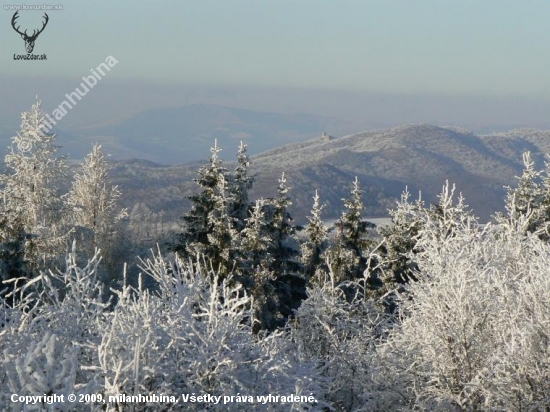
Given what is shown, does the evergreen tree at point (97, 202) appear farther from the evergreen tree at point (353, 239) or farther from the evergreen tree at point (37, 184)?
the evergreen tree at point (353, 239)

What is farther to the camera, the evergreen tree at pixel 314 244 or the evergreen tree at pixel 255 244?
the evergreen tree at pixel 314 244

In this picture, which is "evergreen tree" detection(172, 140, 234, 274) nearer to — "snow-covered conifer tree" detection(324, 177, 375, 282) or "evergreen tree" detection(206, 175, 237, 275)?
"evergreen tree" detection(206, 175, 237, 275)

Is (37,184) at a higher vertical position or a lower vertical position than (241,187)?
lower

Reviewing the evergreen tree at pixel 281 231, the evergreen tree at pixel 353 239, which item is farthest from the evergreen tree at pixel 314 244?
the evergreen tree at pixel 281 231

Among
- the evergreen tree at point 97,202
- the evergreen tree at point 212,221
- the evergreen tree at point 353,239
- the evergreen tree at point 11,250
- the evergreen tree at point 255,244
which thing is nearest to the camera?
the evergreen tree at point 11,250

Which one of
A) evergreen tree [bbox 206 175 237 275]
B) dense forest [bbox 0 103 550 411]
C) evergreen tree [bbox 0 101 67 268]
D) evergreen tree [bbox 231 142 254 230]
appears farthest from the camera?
evergreen tree [bbox 0 101 67 268]

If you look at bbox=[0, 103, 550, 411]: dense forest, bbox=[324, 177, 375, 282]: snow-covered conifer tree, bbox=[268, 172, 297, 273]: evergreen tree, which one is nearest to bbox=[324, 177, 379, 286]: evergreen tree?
bbox=[324, 177, 375, 282]: snow-covered conifer tree

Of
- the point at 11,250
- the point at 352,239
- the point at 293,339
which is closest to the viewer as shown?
the point at 293,339

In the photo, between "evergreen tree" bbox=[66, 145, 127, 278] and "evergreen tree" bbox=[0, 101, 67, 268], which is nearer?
"evergreen tree" bbox=[0, 101, 67, 268]

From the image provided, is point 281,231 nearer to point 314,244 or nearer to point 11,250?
point 314,244

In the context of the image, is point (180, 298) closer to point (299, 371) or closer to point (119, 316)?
point (119, 316)

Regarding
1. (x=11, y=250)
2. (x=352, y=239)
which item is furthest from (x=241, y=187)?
(x=11, y=250)

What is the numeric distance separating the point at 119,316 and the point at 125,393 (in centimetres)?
133

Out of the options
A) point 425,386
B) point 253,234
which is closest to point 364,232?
point 253,234
